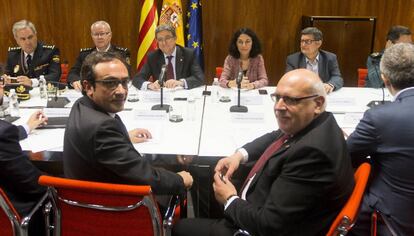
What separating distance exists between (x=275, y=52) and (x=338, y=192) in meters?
4.41

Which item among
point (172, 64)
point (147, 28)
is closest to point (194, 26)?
point (147, 28)

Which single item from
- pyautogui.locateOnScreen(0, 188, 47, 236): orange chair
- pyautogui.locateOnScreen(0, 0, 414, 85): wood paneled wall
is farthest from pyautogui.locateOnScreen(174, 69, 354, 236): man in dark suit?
pyautogui.locateOnScreen(0, 0, 414, 85): wood paneled wall

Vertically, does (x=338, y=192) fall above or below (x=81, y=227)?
above

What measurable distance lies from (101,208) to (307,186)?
83 cm

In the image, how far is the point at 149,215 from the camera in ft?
5.61

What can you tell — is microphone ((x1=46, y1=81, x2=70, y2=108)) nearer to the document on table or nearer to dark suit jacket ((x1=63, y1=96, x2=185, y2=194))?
the document on table

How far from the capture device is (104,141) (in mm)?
1751

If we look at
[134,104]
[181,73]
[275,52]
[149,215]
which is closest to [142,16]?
[181,73]

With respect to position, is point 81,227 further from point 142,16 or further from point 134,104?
point 142,16

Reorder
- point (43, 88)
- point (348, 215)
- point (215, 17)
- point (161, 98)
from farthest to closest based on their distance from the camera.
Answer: point (215, 17) < point (43, 88) < point (161, 98) < point (348, 215)

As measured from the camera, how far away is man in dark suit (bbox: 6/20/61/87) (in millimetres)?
4172

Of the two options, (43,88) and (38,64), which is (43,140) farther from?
(38,64)

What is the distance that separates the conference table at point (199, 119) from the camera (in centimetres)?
245

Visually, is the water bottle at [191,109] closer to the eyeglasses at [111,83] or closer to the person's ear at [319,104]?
the eyeglasses at [111,83]
